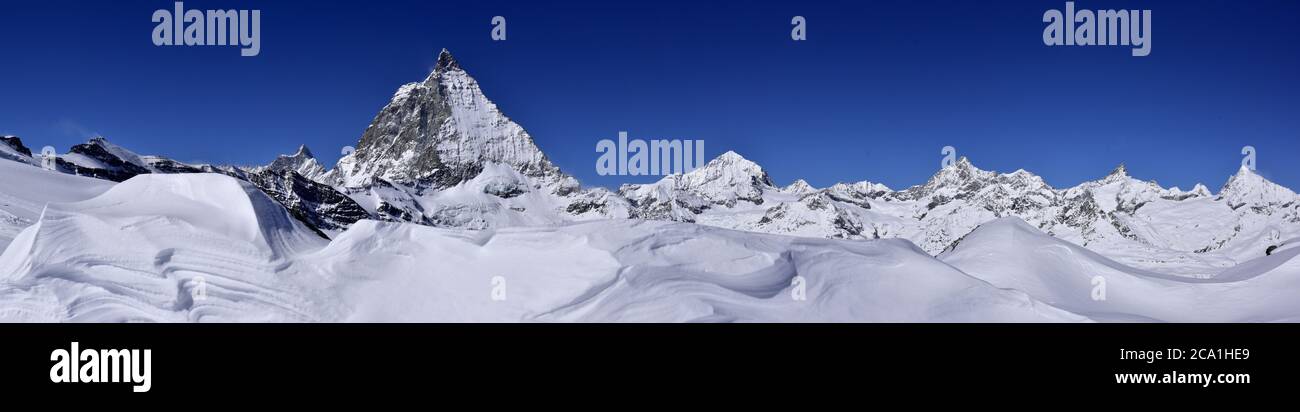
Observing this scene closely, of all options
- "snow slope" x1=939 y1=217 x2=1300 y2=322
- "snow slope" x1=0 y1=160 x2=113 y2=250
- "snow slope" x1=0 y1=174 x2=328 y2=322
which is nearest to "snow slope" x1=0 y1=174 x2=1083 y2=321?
"snow slope" x1=0 y1=174 x2=328 y2=322

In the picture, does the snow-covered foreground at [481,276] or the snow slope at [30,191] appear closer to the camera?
the snow-covered foreground at [481,276]

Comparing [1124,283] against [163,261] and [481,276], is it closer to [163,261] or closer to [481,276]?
[481,276]

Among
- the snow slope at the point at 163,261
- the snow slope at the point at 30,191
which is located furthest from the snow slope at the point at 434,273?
the snow slope at the point at 30,191

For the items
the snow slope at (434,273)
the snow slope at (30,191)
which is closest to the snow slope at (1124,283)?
the snow slope at (434,273)

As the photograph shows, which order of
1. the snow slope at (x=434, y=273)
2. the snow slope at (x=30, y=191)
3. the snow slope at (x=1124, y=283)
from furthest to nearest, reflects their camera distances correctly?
the snow slope at (x=30, y=191) < the snow slope at (x=1124, y=283) < the snow slope at (x=434, y=273)

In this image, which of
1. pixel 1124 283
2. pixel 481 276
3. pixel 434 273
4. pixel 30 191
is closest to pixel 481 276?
pixel 481 276

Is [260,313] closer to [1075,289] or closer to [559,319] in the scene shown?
[559,319]

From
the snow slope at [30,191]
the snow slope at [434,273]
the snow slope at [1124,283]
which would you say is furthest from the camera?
the snow slope at [30,191]

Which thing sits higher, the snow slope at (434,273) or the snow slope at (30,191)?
the snow slope at (30,191)

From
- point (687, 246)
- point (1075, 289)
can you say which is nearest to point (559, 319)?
point (687, 246)

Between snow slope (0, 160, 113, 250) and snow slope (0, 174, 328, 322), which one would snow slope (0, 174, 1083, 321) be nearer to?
snow slope (0, 174, 328, 322)

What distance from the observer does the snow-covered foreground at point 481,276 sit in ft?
55.3

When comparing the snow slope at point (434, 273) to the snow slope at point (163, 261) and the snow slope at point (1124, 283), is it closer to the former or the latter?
the snow slope at point (163, 261)
